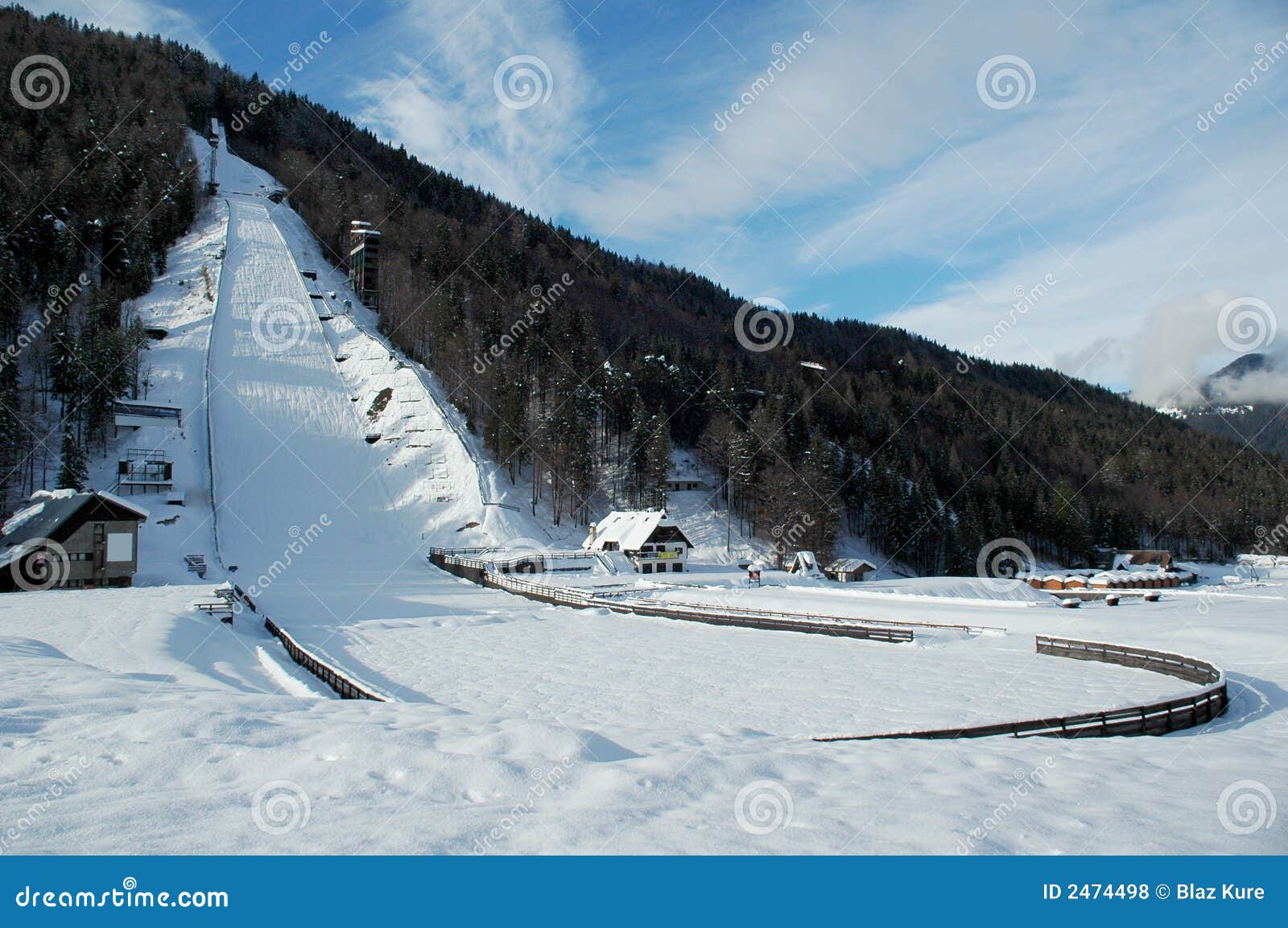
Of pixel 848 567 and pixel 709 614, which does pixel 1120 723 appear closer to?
pixel 709 614

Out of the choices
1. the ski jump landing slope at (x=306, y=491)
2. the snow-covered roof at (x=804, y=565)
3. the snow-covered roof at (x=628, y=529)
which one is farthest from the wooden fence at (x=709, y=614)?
the snow-covered roof at (x=804, y=565)

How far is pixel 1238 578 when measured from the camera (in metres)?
67.3

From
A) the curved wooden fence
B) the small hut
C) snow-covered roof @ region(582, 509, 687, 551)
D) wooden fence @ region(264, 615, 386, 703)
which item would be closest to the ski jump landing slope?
wooden fence @ region(264, 615, 386, 703)

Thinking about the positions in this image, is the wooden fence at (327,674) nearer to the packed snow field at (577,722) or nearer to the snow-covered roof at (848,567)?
the packed snow field at (577,722)

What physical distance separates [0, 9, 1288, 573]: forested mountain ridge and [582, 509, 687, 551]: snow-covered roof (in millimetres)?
7950

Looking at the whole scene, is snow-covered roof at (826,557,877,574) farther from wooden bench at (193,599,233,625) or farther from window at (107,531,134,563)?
window at (107,531,134,563)

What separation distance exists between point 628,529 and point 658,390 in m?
27.6

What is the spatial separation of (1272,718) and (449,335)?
224 feet

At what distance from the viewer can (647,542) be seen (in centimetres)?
4997

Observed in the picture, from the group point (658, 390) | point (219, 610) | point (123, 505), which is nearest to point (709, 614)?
point (219, 610)

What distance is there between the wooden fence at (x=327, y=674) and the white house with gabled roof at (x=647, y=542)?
3000 centimetres

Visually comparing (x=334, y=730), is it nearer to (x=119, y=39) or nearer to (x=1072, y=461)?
(x=1072, y=461)

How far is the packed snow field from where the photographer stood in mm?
5926

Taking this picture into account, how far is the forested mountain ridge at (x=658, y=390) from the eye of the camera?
6400 cm
